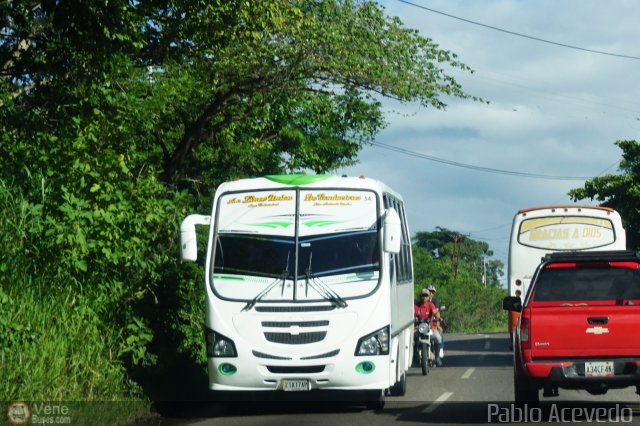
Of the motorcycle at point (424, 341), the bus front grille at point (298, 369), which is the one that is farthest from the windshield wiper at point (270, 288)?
the motorcycle at point (424, 341)

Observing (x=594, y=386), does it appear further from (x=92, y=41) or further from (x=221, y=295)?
(x=92, y=41)

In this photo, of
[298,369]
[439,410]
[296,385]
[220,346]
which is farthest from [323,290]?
[439,410]

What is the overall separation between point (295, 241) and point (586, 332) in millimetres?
4296

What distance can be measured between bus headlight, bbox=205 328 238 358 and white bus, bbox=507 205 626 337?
40.2 feet

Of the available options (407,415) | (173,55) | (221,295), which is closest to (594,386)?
(407,415)

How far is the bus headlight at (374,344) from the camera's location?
1422cm

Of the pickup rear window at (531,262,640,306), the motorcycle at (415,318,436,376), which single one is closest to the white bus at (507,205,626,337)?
the motorcycle at (415,318,436,376)

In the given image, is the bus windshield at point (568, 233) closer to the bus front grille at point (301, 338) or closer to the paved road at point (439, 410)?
the paved road at point (439, 410)

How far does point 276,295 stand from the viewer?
47.5ft

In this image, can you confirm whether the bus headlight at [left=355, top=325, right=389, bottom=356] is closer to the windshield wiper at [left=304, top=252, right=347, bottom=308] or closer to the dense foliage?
the windshield wiper at [left=304, top=252, right=347, bottom=308]

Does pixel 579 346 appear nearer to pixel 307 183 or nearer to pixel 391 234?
pixel 391 234

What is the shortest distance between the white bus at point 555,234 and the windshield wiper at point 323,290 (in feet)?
38.1

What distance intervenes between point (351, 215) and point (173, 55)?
543 cm

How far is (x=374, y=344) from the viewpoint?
46.8 ft
